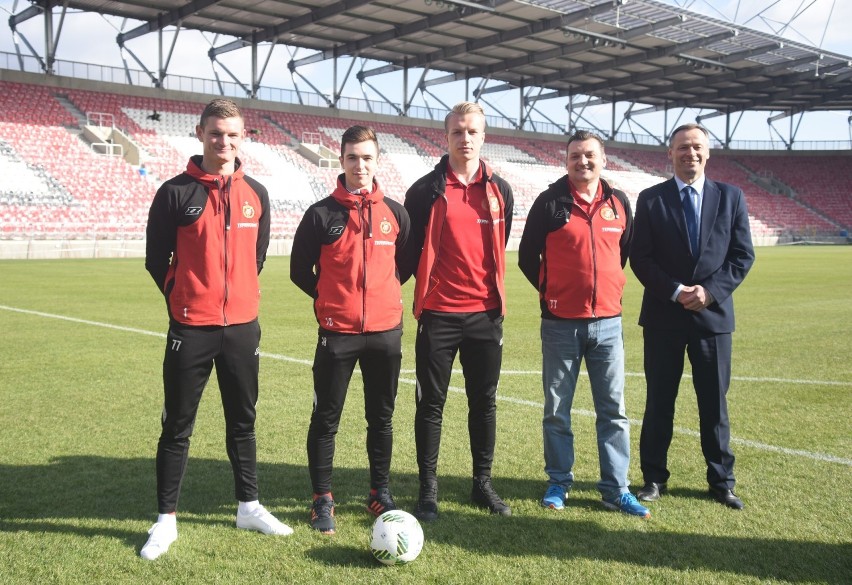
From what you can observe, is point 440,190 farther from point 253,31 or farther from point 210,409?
point 253,31

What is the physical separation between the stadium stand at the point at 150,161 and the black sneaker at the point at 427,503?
1063 inches

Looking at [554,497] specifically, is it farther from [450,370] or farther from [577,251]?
[577,251]

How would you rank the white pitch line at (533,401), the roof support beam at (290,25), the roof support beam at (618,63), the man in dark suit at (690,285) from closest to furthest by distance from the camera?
1. the man in dark suit at (690,285)
2. the white pitch line at (533,401)
3. the roof support beam at (290,25)
4. the roof support beam at (618,63)

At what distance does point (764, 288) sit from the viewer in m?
17.9

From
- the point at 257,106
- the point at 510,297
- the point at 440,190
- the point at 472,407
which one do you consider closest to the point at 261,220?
the point at 440,190

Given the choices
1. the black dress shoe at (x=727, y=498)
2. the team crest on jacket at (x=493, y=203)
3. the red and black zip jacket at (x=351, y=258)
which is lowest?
the black dress shoe at (x=727, y=498)

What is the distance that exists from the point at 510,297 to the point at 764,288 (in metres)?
6.23

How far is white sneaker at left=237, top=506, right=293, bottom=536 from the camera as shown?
3947mm

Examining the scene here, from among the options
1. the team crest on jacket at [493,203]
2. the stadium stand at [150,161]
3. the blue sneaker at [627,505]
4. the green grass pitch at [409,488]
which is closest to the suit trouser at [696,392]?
the green grass pitch at [409,488]

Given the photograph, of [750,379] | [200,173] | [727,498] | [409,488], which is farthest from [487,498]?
[750,379]

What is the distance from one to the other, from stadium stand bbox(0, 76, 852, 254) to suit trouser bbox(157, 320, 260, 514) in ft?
87.5

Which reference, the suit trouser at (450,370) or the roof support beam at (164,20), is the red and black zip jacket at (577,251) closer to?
the suit trouser at (450,370)

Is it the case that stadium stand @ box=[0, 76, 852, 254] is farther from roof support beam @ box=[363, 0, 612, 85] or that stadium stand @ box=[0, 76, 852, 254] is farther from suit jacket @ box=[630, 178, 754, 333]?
suit jacket @ box=[630, 178, 754, 333]

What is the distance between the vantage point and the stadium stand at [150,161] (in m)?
29.0
